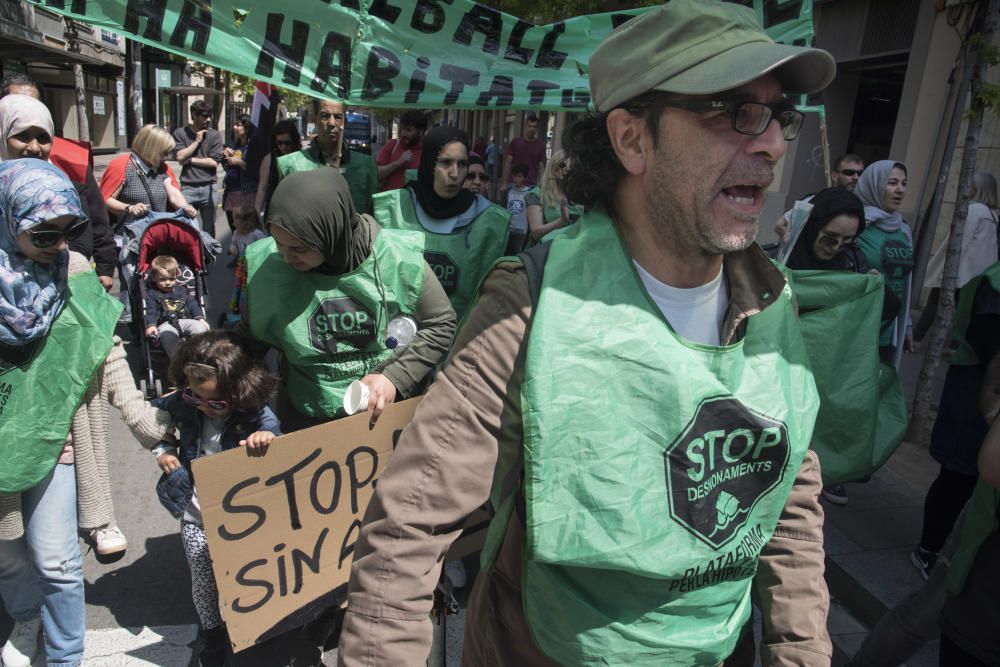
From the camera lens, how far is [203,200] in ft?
29.9

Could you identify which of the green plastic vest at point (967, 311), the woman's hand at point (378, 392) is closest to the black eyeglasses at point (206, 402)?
the woman's hand at point (378, 392)

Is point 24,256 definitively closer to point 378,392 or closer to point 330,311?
point 330,311

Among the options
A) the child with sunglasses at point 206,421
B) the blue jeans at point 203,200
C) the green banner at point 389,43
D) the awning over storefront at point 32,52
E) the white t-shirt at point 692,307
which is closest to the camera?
the white t-shirt at point 692,307

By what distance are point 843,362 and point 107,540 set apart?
9.43 ft

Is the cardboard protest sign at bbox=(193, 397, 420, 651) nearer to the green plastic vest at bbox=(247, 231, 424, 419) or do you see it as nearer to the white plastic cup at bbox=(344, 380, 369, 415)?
the white plastic cup at bbox=(344, 380, 369, 415)

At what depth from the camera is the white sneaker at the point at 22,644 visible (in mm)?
2711

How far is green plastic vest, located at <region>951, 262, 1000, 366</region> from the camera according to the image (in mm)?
2706

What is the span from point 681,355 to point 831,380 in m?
1.75

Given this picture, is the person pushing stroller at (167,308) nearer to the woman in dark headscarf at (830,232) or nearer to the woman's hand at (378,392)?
the woman's hand at (378,392)

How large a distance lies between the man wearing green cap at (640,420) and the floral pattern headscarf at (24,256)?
178cm

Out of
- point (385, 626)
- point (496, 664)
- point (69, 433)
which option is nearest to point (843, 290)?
point (496, 664)

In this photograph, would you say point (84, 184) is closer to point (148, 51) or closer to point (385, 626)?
point (385, 626)

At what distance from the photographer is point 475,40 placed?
4266 mm

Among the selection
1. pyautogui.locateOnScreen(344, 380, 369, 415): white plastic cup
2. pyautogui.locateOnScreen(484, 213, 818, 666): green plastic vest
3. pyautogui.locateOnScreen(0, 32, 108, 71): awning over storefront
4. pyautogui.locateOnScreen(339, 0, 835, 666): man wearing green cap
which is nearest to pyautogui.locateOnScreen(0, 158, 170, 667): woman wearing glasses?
pyautogui.locateOnScreen(344, 380, 369, 415): white plastic cup
